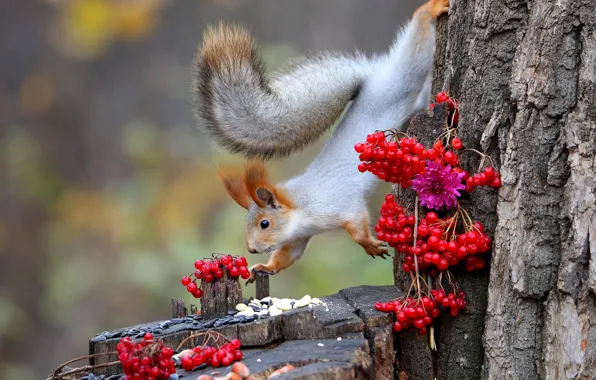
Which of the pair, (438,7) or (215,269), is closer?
(215,269)

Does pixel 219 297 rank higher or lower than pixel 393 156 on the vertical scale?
lower

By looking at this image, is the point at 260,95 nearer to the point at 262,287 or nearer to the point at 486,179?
the point at 262,287

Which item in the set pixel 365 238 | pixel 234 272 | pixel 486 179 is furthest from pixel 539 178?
pixel 365 238

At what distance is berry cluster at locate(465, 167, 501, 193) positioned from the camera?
1891 millimetres

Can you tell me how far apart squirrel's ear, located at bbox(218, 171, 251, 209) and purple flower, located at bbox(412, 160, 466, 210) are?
856mm

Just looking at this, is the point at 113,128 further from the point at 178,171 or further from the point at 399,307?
the point at 399,307

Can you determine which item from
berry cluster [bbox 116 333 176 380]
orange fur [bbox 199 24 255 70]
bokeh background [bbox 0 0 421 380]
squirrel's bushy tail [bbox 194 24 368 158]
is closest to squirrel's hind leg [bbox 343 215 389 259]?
squirrel's bushy tail [bbox 194 24 368 158]

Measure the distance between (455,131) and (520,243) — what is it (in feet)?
1.15

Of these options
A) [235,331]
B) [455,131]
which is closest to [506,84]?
[455,131]

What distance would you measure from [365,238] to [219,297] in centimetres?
72

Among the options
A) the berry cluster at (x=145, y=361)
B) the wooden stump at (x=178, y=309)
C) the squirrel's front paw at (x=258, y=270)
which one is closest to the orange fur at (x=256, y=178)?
the squirrel's front paw at (x=258, y=270)

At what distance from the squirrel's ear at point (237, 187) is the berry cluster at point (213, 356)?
3.11 ft

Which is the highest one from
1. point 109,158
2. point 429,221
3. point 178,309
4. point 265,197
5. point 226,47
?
point 109,158

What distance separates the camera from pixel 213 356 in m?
1.79
